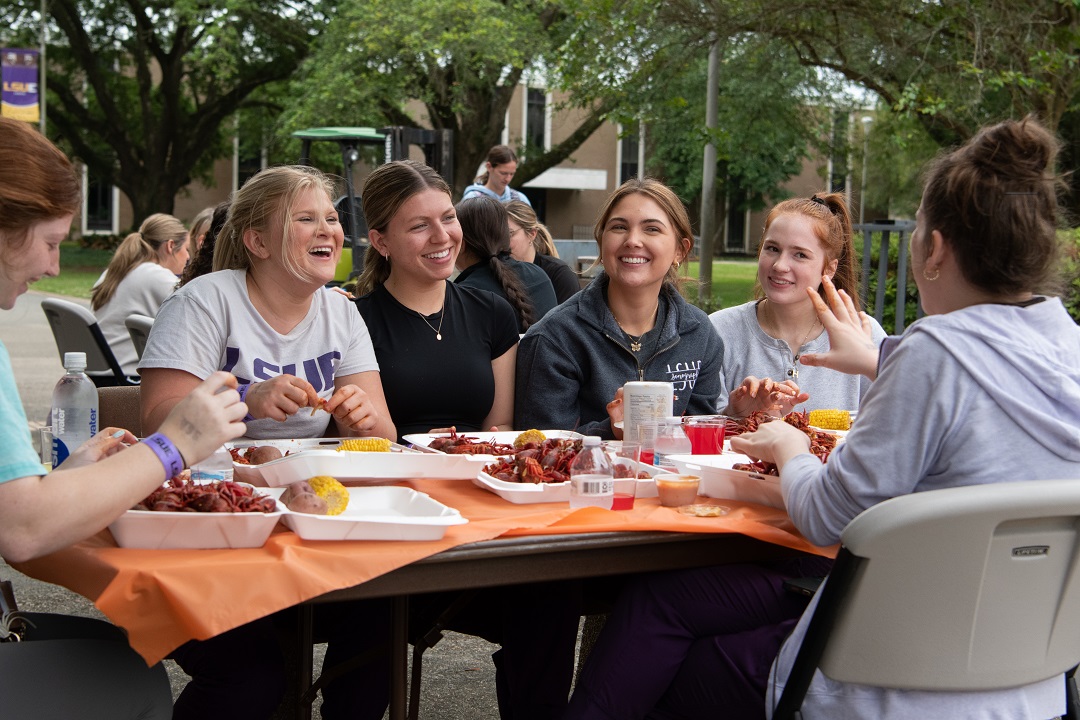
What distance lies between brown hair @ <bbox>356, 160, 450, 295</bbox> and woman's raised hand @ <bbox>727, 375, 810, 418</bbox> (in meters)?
1.22

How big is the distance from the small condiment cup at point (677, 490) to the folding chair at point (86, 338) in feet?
14.3

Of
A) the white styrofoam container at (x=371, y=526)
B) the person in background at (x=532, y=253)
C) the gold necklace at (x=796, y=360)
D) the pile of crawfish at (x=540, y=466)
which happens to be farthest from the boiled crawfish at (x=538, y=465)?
the person in background at (x=532, y=253)

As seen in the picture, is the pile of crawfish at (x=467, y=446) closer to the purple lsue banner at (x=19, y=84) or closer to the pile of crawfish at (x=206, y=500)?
the pile of crawfish at (x=206, y=500)

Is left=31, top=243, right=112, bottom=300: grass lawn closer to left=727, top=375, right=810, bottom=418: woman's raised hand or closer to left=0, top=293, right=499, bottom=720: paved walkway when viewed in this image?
left=0, top=293, right=499, bottom=720: paved walkway

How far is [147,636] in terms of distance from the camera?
1.89 meters

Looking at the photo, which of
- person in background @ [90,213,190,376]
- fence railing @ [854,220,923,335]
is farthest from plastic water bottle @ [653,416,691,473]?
fence railing @ [854,220,923,335]

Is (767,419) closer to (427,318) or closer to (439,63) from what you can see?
(427,318)

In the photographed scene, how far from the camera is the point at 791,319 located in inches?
162

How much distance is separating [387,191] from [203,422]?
6.15 feet

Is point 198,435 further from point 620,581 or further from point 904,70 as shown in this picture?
point 904,70

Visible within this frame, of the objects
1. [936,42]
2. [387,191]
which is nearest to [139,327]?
[387,191]

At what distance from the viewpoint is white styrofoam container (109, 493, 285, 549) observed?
2004 millimetres

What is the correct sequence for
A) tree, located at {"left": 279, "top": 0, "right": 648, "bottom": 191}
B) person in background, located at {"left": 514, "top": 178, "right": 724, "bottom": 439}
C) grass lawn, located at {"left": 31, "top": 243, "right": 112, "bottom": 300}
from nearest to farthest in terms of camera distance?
1. person in background, located at {"left": 514, "top": 178, "right": 724, "bottom": 439}
2. tree, located at {"left": 279, "top": 0, "right": 648, "bottom": 191}
3. grass lawn, located at {"left": 31, "top": 243, "right": 112, "bottom": 300}

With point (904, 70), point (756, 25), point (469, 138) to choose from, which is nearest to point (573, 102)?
point (756, 25)
